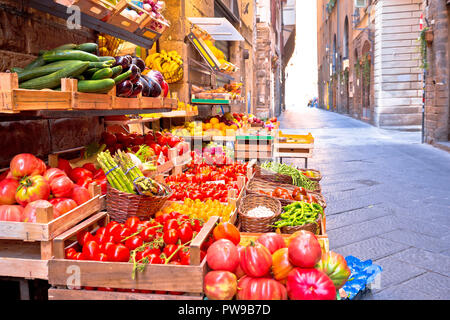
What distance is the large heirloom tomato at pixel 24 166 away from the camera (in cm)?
231

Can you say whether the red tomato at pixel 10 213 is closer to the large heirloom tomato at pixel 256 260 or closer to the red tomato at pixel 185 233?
the red tomato at pixel 185 233

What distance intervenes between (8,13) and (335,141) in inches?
460

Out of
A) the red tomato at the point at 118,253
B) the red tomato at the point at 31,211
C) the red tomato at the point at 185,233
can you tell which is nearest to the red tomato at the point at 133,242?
the red tomato at the point at 118,253

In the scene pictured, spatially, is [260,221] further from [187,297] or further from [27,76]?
[27,76]

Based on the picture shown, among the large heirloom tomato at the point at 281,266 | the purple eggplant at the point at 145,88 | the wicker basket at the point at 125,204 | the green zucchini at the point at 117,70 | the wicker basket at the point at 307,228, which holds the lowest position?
the wicker basket at the point at 307,228

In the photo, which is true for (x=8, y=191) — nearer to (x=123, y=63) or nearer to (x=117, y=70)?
(x=117, y=70)

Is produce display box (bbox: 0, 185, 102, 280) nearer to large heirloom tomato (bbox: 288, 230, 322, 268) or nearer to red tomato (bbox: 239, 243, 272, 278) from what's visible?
red tomato (bbox: 239, 243, 272, 278)

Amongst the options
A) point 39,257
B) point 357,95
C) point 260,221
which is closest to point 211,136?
point 260,221

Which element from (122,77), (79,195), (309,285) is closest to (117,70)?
(122,77)

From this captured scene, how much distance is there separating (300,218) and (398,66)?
16.9 metres

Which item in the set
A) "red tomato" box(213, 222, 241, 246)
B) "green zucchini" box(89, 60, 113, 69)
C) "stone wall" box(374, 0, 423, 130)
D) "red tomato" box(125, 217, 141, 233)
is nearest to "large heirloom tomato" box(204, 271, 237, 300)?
"red tomato" box(213, 222, 241, 246)

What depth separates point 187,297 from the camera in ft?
6.68

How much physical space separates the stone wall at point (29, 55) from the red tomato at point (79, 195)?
0.60 meters

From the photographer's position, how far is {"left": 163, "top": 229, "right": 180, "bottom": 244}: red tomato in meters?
2.34
